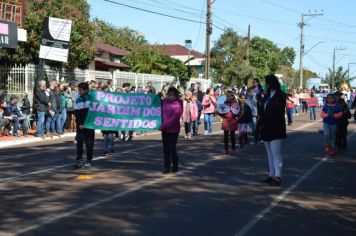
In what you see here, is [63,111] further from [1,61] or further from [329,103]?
[329,103]

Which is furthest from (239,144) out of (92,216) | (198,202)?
(92,216)

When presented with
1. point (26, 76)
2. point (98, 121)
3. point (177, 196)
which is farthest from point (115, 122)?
point (26, 76)

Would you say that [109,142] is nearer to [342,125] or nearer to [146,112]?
[146,112]

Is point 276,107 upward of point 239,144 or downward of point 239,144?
upward

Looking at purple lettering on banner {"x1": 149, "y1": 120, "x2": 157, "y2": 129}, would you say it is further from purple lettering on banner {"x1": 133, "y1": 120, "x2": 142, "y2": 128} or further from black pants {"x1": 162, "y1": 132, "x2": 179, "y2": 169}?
black pants {"x1": 162, "y1": 132, "x2": 179, "y2": 169}

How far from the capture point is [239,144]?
17688 millimetres

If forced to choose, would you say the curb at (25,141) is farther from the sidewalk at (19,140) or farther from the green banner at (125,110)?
the green banner at (125,110)

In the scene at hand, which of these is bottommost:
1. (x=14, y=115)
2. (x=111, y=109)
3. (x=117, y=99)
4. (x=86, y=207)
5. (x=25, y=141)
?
(x=86, y=207)

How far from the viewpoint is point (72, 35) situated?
1161 inches

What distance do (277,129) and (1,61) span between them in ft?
60.0

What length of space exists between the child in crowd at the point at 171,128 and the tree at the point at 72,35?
53.4 feet

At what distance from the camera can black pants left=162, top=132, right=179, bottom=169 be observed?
38.5 ft

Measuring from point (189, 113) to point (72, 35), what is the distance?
11731mm

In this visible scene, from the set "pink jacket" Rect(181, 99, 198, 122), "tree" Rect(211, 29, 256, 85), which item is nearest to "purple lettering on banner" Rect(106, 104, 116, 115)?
"pink jacket" Rect(181, 99, 198, 122)
